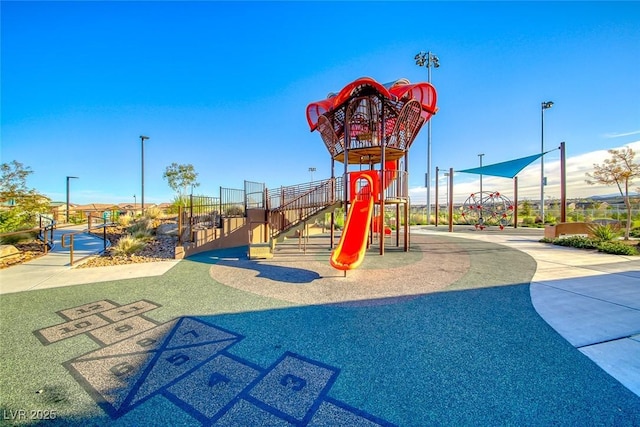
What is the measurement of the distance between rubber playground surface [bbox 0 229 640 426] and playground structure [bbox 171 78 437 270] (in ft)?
11.4

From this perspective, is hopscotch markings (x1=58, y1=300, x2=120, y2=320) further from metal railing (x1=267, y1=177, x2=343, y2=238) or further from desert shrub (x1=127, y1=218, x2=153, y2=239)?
desert shrub (x1=127, y1=218, x2=153, y2=239)

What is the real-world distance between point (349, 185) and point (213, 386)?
839 centimetres

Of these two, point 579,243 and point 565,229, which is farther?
point 565,229

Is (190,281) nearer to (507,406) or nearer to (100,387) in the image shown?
(100,387)

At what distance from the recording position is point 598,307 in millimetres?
4336

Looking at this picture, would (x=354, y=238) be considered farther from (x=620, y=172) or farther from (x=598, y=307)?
(x=620, y=172)

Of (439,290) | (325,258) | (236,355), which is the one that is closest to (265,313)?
(236,355)

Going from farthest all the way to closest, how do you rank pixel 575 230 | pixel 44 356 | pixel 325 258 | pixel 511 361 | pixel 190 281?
pixel 575 230
pixel 325 258
pixel 190 281
pixel 44 356
pixel 511 361

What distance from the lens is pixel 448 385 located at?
8.32 ft

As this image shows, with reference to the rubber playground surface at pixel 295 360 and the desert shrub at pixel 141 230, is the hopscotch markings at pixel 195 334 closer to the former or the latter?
the rubber playground surface at pixel 295 360

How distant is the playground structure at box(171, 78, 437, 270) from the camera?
930 cm

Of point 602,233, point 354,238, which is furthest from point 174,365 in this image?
point 602,233

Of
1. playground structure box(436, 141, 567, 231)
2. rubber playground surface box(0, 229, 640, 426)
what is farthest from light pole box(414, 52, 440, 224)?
rubber playground surface box(0, 229, 640, 426)

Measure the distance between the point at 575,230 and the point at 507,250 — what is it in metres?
5.92
